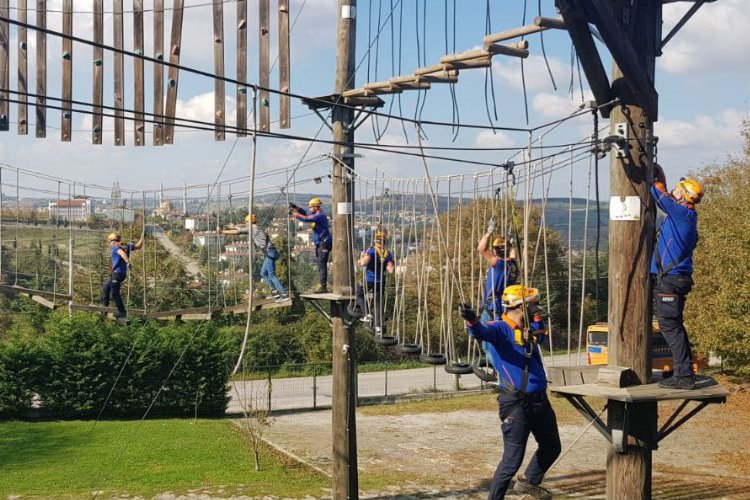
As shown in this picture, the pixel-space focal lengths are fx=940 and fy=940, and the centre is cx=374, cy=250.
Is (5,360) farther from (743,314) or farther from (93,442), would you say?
(743,314)

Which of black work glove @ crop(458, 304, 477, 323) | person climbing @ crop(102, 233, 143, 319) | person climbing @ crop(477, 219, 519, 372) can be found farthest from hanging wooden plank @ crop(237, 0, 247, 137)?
black work glove @ crop(458, 304, 477, 323)

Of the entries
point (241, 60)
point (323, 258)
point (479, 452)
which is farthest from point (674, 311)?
point (479, 452)

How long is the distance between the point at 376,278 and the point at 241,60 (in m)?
2.96

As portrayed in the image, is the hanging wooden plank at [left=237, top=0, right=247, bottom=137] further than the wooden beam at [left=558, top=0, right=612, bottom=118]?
Yes

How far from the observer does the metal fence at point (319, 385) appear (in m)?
28.7

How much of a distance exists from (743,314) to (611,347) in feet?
59.8

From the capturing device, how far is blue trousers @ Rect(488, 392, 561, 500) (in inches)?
275

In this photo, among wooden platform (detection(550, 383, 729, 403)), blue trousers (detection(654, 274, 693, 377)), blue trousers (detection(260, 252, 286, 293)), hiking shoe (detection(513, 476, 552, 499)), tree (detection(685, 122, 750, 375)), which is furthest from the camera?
tree (detection(685, 122, 750, 375))

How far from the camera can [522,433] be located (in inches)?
276

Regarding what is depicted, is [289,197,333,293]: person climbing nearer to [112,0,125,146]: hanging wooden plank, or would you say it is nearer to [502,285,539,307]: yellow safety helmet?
[112,0,125,146]: hanging wooden plank

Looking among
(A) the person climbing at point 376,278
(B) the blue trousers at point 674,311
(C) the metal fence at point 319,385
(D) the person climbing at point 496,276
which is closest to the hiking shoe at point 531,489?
(B) the blue trousers at point 674,311

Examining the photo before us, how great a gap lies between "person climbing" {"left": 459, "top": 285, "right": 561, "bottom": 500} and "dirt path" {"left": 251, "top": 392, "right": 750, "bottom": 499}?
7.45 metres

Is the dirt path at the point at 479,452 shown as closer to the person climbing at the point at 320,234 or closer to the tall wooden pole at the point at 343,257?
the tall wooden pole at the point at 343,257

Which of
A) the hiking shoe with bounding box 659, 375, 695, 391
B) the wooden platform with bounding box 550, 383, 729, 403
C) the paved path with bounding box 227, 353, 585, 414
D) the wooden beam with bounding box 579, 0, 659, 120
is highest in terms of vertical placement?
the wooden beam with bounding box 579, 0, 659, 120
